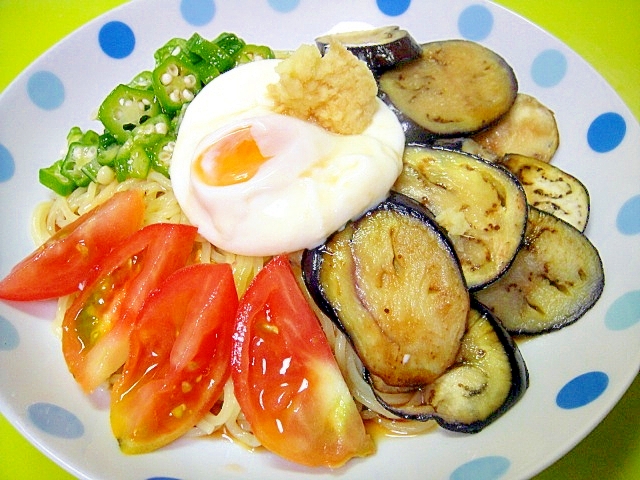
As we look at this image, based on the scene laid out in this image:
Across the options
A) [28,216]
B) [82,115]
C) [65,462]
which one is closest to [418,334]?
[65,462]

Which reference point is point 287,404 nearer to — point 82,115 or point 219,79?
point 219,79

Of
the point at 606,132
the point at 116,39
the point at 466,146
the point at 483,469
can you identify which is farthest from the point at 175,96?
the point at 483,469

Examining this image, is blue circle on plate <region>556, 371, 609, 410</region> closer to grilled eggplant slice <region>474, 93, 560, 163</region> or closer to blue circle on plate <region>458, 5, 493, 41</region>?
grilled eggplant slice <region>474, 93, 560, 163</region>

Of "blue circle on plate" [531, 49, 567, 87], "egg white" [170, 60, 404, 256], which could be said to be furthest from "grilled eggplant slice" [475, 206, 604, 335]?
"blue circle on plate" [531, 49, 567, 87]

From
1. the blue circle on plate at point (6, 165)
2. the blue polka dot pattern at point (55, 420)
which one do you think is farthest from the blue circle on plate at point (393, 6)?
the blue polka dot pattern at point (55, 420)

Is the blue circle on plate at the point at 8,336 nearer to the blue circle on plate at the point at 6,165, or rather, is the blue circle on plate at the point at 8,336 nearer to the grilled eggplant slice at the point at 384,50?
the blue circle on plate at the point at 6,165
